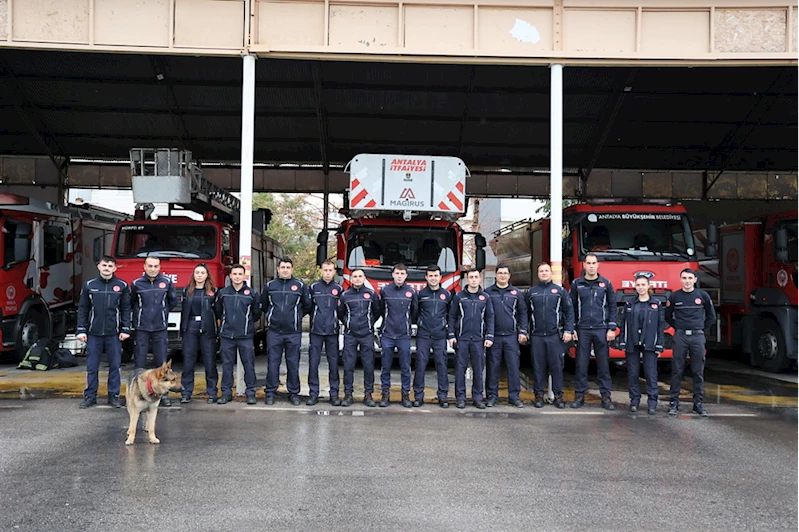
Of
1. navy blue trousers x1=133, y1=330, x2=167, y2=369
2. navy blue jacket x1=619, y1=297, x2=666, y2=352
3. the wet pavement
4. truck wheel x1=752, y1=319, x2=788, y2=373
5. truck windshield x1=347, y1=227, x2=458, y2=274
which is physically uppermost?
truck windshield x1=347, y1=227, x2=458, y2=274

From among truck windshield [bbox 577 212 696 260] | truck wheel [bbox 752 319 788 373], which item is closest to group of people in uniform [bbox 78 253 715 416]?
truck windshield [bbox 577 212 696 260]

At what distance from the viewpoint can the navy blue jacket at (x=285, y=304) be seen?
852cm

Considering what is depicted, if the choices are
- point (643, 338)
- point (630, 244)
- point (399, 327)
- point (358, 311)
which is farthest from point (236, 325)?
point (630, 244)

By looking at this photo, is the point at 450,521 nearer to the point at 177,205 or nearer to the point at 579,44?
the point at 579,44

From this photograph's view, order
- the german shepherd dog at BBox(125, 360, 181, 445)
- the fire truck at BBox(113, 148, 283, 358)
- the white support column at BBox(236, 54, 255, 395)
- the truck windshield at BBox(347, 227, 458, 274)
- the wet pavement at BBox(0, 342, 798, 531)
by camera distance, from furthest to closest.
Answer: the truck windshield at BBox(347, 227, 458, 274), the fire truck at BBox(113, 148, 283, 358), the white support column at BBox(236, 54, 255, 395), the german shepherd dog at BBox(125, 360, 181, 445), the wet pavement at BBox(0, 342, 798, 531)

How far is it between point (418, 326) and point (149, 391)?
11.5 feet

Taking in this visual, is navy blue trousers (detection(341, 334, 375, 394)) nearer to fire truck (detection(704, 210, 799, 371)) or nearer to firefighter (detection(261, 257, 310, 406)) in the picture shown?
firefighter (detection(261, 257, 310, 406))

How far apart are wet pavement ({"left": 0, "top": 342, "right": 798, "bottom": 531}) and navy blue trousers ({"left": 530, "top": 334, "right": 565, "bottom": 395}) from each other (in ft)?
1.03

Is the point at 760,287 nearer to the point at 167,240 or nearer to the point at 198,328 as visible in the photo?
the point at 198,328

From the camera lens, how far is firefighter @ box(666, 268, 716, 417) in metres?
8.29

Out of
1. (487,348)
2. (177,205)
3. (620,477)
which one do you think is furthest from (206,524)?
(177,205)

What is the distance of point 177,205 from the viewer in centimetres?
1256

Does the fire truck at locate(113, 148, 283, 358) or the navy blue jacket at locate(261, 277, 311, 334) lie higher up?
the fire truck at locate(113, 148, 283, 358)

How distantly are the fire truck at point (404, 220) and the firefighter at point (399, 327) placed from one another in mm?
1698
